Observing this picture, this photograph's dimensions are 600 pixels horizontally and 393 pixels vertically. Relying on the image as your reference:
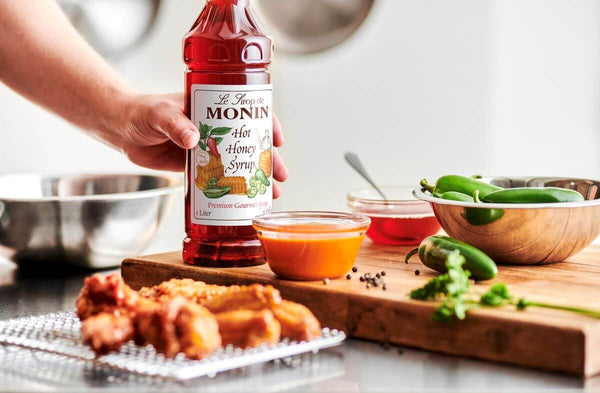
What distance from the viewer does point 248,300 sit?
1151 mm

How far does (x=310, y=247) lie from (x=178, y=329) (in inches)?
13.7

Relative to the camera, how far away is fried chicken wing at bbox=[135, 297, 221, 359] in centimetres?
105

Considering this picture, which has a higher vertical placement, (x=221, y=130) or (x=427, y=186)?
(x=221, y=130)

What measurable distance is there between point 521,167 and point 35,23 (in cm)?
300

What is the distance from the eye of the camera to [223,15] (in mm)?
1538

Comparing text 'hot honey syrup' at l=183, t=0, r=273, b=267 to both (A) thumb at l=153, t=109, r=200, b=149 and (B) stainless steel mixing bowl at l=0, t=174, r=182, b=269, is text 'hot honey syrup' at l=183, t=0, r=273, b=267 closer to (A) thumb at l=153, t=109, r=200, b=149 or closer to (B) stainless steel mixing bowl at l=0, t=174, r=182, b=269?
(A) thumb at l=153, t=109, r=200, b=149

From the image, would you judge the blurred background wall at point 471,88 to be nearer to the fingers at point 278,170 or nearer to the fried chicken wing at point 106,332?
the fingers at point 278,170

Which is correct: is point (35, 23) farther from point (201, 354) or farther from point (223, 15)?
point (201, 354)

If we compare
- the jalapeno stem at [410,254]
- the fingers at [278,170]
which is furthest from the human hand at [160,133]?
the jalapeno stem at [410,254]

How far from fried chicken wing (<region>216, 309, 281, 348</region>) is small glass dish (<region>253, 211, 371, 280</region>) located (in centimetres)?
27

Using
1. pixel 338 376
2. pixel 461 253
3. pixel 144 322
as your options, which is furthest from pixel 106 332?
pixel 461 253

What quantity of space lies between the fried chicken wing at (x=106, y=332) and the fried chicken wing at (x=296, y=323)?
0.63 ft

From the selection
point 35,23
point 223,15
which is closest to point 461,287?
point 223,15

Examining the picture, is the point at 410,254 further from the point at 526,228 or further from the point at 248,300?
the point at 248,300
